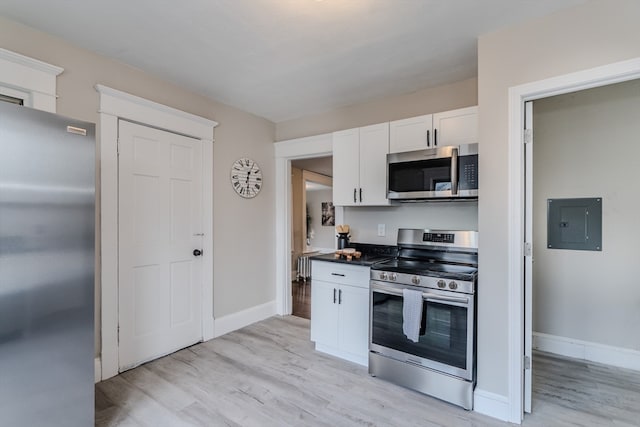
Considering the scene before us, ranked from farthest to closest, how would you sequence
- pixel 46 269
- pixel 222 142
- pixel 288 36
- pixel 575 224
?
pixel 222 142 < pixel 575 224 < pixel 288 36 < pixel 46 269

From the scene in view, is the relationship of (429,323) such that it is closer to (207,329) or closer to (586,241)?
(586,241)

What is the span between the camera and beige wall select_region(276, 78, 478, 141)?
2.86 m

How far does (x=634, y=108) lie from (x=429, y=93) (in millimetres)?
1730

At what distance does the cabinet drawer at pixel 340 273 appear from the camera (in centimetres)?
272

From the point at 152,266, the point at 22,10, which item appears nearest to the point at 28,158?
the point at 22,10

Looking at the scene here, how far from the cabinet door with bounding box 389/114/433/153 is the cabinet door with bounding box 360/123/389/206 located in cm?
7

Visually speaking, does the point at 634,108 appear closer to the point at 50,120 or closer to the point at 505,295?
the point at 505,295

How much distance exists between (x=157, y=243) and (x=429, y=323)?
8.08ft

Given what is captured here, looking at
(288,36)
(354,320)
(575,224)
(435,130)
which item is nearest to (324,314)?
(354,320)

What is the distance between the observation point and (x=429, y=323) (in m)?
2.25

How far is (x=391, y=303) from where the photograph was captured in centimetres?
243

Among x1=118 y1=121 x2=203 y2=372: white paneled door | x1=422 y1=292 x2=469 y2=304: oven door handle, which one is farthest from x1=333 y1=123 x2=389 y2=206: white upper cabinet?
x1=118 y1=121 x2=203 y2=372: white paneled door

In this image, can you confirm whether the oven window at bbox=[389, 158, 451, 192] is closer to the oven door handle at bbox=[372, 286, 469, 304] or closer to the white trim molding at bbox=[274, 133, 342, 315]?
the oven door handle at bbox=[372, 286, 469, 304]

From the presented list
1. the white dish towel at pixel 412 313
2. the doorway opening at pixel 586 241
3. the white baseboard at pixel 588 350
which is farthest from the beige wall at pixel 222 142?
the white baseboard at pixel 588 350
